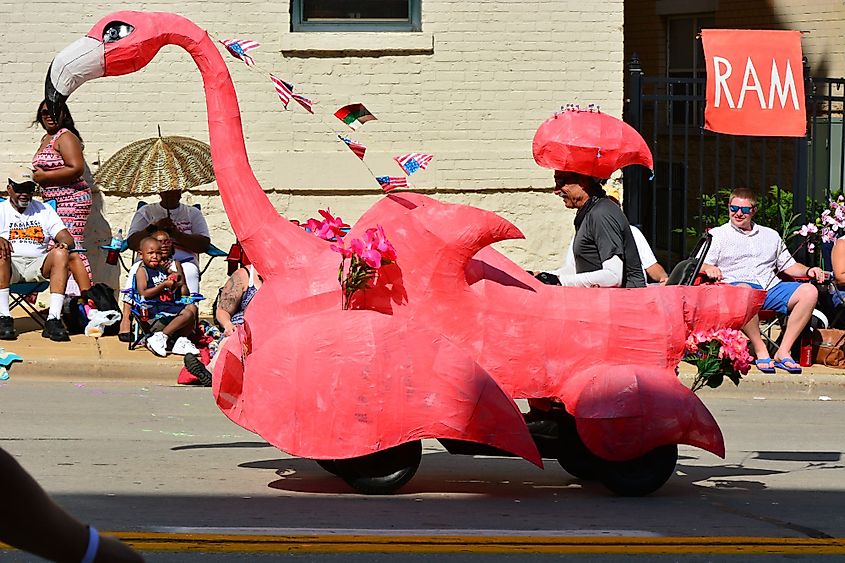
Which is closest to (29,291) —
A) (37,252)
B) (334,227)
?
(37,252)

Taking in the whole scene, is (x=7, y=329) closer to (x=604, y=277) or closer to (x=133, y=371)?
(x=133, y=371)

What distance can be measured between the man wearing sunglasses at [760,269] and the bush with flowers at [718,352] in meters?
5.02

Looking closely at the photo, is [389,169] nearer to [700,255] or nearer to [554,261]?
[554,261]

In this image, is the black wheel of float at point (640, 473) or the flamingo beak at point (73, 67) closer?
the black wheel of float at point (640, 473)

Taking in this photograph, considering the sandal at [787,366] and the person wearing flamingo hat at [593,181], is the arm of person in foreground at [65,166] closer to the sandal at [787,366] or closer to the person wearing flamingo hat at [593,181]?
the sandal at [787,366]

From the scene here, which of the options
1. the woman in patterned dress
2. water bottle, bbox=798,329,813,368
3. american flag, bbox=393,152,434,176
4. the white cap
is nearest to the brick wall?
the white cap

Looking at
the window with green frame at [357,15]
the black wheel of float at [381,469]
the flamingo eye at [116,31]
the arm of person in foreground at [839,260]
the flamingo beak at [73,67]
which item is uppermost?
the window with green frame at [357,15]

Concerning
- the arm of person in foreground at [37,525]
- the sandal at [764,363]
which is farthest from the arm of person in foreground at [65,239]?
the arm of person in foreground at [37,525]

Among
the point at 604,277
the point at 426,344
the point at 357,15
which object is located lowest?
the point at 426,344

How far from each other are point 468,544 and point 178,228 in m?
7.91

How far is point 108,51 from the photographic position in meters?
7.59

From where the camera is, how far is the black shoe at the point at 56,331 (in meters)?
12.7

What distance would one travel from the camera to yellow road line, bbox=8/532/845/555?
6055mm

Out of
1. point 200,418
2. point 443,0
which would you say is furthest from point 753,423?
point 443,0
